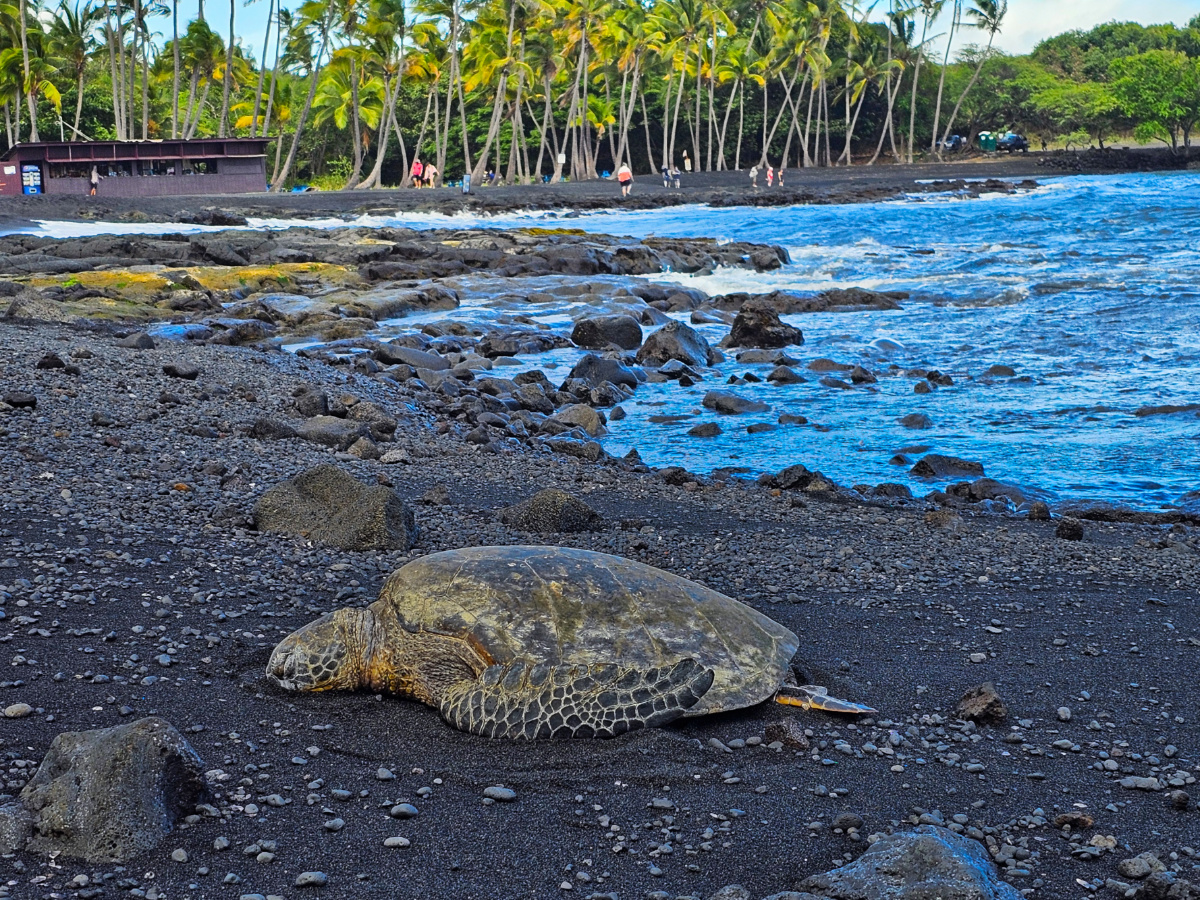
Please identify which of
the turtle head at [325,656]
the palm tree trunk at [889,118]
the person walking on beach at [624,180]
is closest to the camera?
the turtle head at [325,656]

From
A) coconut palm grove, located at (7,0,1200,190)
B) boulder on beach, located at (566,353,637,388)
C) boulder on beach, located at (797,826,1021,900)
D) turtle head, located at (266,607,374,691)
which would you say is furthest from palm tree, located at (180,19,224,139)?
boulder on beach, located at (797,826,1021,900)

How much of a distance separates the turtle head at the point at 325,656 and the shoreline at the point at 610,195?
30.2 m

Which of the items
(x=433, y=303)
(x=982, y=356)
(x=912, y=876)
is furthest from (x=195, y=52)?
(x=912, y=876)

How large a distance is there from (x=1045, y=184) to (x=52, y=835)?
2345 inches

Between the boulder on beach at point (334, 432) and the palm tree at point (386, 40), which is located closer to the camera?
the boulder on beach at point (334, 432)

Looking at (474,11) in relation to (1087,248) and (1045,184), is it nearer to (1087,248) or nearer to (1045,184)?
(1045,184)

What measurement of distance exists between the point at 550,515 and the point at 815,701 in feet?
8.60

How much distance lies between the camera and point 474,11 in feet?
182

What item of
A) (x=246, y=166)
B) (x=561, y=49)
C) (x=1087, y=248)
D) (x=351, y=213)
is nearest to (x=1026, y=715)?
(x=1087, y=248)

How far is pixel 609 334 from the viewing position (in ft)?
51.6

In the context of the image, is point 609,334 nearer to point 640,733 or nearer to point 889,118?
point 640,733

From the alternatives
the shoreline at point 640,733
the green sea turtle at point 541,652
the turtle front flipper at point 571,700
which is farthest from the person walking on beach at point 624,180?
the turtle front flipper at point 571,700

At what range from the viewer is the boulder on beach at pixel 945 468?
9.13 meters

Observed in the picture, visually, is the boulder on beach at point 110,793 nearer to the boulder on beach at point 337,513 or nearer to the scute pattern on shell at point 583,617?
the scute pattern on shell at point 583,617
